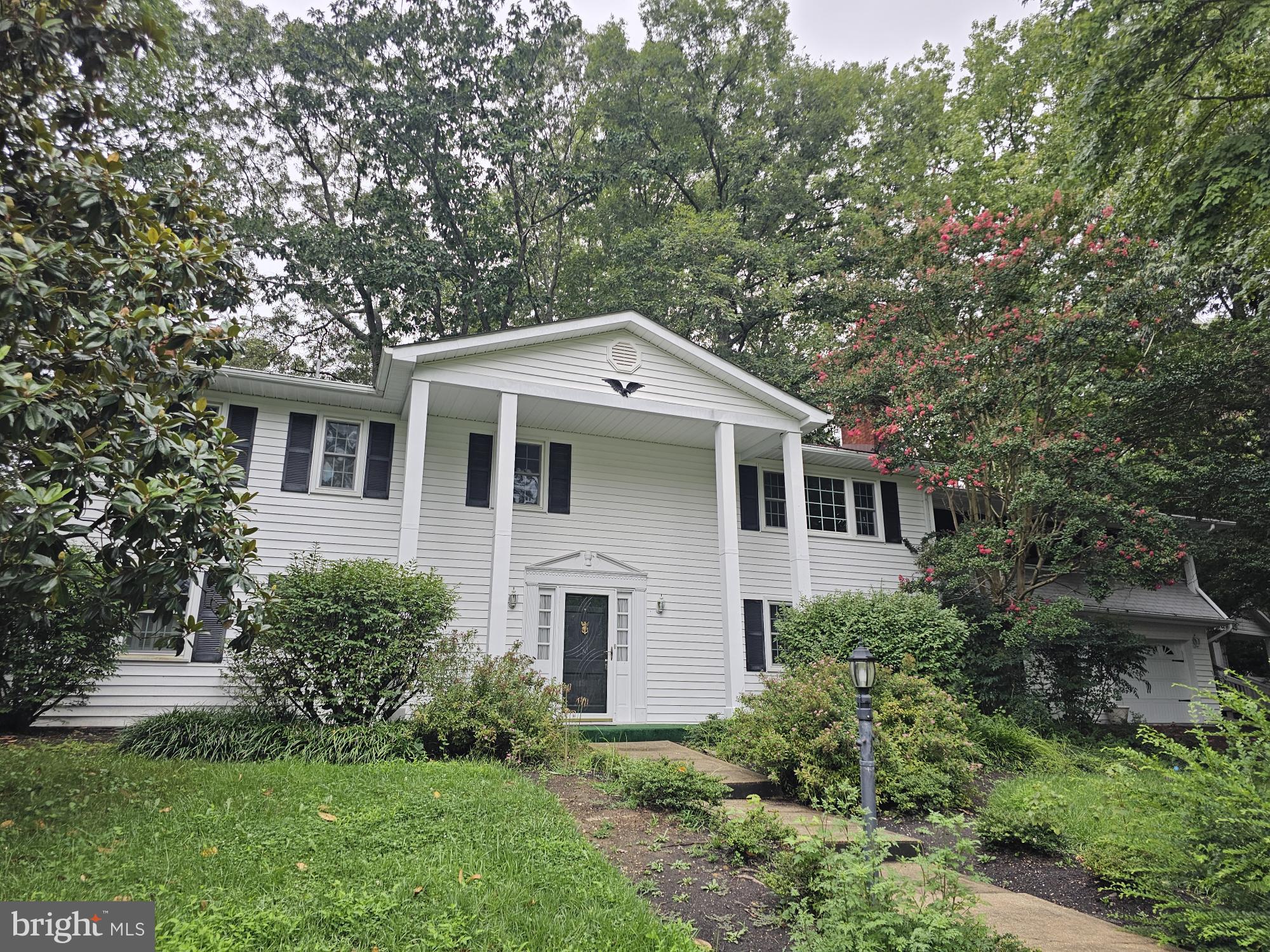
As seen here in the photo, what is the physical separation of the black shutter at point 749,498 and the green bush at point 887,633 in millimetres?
2996

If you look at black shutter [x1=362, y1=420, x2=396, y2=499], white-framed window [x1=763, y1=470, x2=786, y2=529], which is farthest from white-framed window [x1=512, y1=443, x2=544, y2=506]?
white-framed window [x1=763, y1=470, x2=786, y2=529]

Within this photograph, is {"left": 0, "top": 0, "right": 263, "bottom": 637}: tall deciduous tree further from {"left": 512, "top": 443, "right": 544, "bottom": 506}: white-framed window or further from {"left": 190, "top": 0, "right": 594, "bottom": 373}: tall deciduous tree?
{"left": 190, "top": 0, "right": 594, "bottom": 373}: tall deciduous tree

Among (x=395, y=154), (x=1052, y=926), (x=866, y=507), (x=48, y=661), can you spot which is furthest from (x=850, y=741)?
(x=395, y=154)

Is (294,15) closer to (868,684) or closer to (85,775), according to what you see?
(85,775)

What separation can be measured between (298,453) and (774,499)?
8318mm

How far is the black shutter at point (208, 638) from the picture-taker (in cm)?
973

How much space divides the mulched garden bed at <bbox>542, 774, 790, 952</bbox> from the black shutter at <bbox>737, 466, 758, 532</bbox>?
7.79m

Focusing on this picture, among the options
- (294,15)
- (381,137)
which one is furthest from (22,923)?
(294,15)

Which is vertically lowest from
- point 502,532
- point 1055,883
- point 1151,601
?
point 1055,883

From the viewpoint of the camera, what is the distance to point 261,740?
7160 millimetres

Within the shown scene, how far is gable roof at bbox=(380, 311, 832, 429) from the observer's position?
10117 mm

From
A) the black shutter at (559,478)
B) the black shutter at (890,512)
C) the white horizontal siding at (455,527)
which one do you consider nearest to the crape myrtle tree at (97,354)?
the white horizontal siding at (455,527)

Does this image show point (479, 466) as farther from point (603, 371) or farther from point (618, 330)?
point (618, 330)

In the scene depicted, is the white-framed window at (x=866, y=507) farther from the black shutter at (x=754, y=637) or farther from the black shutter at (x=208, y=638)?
the black shutter at (x=208, y=638)
